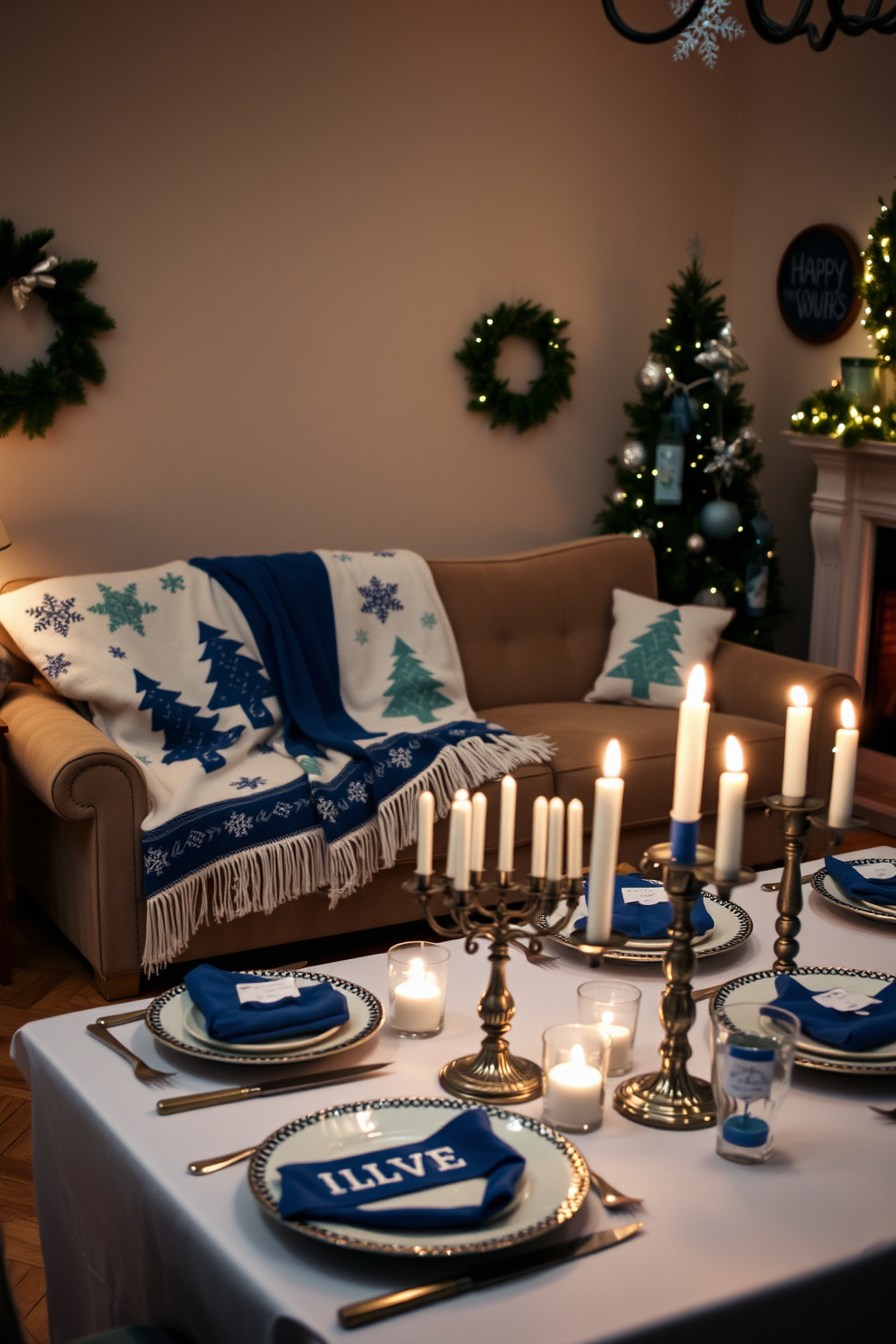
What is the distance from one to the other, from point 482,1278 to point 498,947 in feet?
1.18

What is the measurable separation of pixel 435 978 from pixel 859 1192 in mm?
515

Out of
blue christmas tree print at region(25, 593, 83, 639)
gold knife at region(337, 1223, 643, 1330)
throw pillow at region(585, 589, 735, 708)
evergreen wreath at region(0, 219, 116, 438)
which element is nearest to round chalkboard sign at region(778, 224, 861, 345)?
throw pillow at region(585, 589, 735, 708)

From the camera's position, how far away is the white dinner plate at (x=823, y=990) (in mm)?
1342

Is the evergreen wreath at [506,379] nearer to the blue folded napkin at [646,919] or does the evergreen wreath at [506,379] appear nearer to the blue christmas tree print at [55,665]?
the blue christmas tree print at [55,665]

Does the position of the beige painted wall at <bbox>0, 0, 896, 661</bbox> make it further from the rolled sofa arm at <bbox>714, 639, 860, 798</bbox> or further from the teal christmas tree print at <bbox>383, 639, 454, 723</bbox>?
the rolled sofa arm at <bbox>714, 639, 860, 798</bbox>

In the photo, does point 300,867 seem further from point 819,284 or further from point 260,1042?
point 819,284

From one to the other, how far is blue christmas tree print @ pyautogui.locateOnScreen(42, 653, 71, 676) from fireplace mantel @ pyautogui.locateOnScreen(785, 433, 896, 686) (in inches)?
99.7

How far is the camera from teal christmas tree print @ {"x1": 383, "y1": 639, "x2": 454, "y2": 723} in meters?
3.44

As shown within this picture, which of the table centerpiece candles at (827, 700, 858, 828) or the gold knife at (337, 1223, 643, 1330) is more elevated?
the table centerpiece candles at (827, 700, 858, 828)

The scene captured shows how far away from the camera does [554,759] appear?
3.20 meters

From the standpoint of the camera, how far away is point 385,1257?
1.03 metres

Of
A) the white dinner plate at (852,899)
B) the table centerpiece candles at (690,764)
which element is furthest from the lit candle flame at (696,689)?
the white dinner plate at (852,899)

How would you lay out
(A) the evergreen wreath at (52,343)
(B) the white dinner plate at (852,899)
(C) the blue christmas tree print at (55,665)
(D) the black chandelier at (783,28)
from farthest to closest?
(A) the evergreen wreath at (52,343) < (C) the blue christmas tree print at (55,665) < (D) the black chandelier at (783,28) < (B) the white dinner plate at (852,899)

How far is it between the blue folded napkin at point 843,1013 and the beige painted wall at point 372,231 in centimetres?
273
